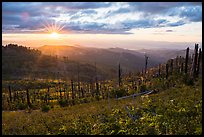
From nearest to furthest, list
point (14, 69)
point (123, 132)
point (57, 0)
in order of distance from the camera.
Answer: point (57, 0), point (123, 132), point (14, 69)

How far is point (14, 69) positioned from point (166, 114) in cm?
19456

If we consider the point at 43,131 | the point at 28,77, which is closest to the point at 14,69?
the point at 28,77

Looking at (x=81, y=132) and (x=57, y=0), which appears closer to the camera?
(x=57, y=0)

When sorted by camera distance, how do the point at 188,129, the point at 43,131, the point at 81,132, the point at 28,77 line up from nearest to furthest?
the point at 188,129 → the point at 81,132 → the point at 43,131 → the point at 28,77

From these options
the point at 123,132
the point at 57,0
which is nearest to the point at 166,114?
the point at 123,132

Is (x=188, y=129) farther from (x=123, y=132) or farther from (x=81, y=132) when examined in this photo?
(x=81, y=132)

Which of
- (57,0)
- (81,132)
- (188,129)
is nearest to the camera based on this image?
(57,0)

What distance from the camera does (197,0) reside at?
979cm

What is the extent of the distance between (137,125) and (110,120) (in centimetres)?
280

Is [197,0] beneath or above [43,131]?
above

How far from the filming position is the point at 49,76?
19650cm

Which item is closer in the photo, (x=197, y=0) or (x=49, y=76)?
(x=197, y=0)

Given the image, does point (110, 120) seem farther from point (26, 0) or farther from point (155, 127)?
point (26, 0)

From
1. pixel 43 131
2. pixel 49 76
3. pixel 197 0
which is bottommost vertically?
pixel 49 76
